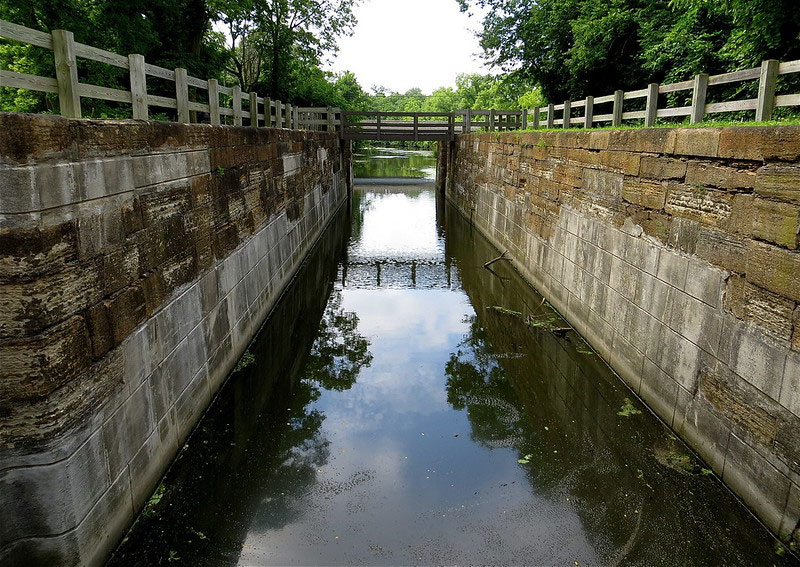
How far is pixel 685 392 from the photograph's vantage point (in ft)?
17.9

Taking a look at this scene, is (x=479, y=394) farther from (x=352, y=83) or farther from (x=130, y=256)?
(x=352, y=83)

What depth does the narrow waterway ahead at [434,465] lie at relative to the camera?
4.20 meters

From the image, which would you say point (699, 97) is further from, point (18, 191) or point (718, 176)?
point (18, 191)

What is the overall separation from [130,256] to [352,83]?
49.9 meters

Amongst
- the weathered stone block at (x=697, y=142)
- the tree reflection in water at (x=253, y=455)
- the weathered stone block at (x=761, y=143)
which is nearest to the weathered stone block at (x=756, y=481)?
the weathered stone block at (x=761, y=143)

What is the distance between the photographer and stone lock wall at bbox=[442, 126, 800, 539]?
4.17 m

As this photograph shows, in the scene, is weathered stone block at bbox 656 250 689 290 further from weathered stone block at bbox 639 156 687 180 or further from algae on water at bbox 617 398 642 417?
algae on water at bbox 617 398 642 417

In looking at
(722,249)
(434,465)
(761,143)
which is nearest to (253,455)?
(434,465)

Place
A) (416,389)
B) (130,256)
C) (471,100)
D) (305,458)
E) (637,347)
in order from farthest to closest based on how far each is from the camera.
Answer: (471,100) → (416,389) → (637,347) → (305,458) → (130,256)

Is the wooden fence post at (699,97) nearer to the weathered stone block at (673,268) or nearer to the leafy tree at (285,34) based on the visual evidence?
the weathered stone block at (673,268)

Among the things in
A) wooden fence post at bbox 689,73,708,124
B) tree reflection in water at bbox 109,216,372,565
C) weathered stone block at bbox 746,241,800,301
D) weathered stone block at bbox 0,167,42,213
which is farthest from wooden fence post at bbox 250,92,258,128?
weathered stone block at bbox 746,241,800,301

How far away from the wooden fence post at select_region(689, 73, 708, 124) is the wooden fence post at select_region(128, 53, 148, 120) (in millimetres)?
5648

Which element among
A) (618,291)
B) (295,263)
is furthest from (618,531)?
(295,263)

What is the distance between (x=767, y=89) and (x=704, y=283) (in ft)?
6.18
